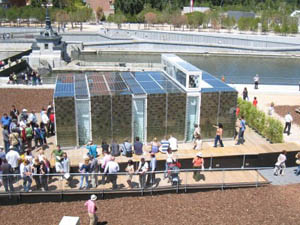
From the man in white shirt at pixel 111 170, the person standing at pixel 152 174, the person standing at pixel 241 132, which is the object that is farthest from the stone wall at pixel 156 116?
the man in white shirt at pixel 111 170

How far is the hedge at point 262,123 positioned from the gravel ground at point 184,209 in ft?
15.9

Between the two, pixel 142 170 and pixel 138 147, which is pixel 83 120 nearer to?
pixel 138 147

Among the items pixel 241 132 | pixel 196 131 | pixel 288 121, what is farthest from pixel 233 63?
pixel 196 131

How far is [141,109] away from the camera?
1611 centimetres

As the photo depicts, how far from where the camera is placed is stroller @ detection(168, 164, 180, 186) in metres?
11.8

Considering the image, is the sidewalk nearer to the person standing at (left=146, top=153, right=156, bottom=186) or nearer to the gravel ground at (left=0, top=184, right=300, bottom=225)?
the gravel ground at (left=0, top=184, right=300, bottom=225)

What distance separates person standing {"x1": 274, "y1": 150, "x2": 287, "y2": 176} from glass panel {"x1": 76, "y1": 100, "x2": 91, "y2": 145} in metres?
8.05

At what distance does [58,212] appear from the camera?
11.1 meters

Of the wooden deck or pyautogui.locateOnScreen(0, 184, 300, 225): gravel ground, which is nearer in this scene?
pyautogui.locateOnScreen(0, 184, 300, 225): gravel ground

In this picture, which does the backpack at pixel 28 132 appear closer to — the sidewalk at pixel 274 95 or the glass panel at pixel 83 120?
the glass panel at pixel 83 120

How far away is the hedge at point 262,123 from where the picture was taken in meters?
16.7

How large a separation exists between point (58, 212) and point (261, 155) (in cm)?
808

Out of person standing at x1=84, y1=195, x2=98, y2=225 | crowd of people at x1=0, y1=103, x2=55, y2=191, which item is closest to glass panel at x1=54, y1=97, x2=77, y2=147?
crowd of people at x1=0, y1=103, x2=55, y2=191

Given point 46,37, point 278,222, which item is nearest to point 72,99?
point 278,222
